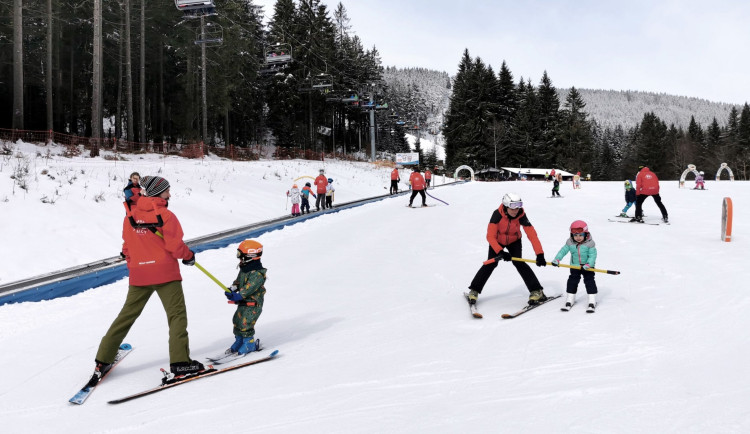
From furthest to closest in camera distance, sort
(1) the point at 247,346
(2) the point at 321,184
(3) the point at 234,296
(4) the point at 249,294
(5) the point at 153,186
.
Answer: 1. (2) the point at 321,184
2. (1) the point at 247,346
3. (4) the point at 249,294
4. (3) the point at 234,296
5. (5) the point at 153,186

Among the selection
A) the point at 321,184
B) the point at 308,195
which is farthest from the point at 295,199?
the point at 308,195

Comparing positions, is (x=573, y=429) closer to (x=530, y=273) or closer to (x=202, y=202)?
(x=530, y=273)

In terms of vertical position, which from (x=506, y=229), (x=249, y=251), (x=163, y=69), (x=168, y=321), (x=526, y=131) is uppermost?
(x=163, y=69)

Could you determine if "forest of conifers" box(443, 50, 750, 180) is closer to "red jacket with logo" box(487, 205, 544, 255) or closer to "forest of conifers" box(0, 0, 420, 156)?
"forest of conifers" box(0, 0, 420, 156)

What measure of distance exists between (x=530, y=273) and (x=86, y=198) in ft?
39.8

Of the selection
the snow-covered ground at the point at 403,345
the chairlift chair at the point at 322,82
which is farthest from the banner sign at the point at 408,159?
the snow-covered ground at the point at 403,345

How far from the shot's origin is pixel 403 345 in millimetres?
4988

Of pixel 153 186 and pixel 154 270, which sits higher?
pixel 153 186

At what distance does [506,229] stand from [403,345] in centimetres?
240

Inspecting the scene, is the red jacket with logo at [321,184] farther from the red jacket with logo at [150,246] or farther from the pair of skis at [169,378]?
the red jacket with logo at [150,246]

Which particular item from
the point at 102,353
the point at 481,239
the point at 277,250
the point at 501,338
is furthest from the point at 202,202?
the point at 501,338

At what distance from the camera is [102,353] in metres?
4.26

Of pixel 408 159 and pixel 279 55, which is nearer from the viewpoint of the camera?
pixel 279 55

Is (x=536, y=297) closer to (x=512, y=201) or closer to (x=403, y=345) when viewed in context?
(x=512, y=201)
